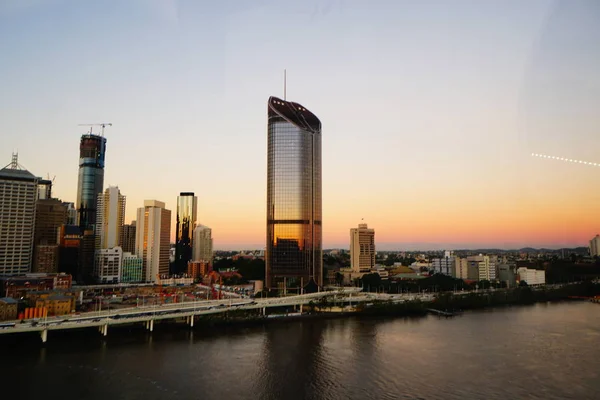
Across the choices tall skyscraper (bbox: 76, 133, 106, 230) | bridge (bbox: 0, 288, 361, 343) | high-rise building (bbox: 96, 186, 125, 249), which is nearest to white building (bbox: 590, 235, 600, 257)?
bridge (bbox: 0, 288, 361, 343)

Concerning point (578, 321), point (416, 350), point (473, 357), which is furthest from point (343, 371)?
point (578, 321)

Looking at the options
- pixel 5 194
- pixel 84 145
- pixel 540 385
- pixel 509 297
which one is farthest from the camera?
pixel 84 145

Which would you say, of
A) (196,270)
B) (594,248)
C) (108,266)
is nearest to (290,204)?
(196,270)

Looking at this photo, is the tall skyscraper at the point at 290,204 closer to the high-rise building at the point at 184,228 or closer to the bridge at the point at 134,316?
the bridge at the point at 134,316

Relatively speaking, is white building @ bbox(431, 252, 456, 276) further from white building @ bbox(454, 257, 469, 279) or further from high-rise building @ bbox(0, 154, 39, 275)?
high-rise building @ bbox(0, 154, 39, 275)

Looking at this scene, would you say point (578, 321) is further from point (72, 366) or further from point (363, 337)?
point (72, 366)

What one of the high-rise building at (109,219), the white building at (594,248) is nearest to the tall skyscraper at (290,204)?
the high-rise building at (109,219)
